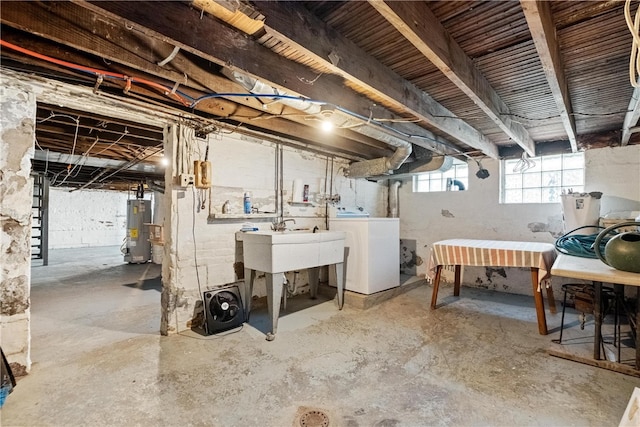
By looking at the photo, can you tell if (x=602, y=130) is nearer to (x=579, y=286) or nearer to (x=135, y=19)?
(x=579, y=286)

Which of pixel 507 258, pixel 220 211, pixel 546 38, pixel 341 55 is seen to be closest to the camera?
pixel 546 38

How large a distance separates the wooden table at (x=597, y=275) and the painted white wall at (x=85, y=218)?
1197cm

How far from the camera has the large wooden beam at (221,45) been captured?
1259 mm

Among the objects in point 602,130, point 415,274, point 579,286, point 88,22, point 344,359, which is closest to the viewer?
point 88,22

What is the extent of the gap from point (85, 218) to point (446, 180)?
36.6 ft

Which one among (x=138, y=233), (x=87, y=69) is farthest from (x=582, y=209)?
(x=138, y=233)

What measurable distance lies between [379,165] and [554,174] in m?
2.44

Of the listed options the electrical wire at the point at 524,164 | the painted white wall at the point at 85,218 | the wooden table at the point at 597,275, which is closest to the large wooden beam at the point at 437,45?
the wooden table at the point at 597,275

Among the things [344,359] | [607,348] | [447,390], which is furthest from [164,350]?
[607,348]

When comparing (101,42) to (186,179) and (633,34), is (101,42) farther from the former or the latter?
(633,34)

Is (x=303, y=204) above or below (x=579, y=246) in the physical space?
above

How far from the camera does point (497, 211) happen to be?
4.20 metres

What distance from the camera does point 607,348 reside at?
229cm

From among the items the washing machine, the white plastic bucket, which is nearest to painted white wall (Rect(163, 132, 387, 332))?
the washing machine
